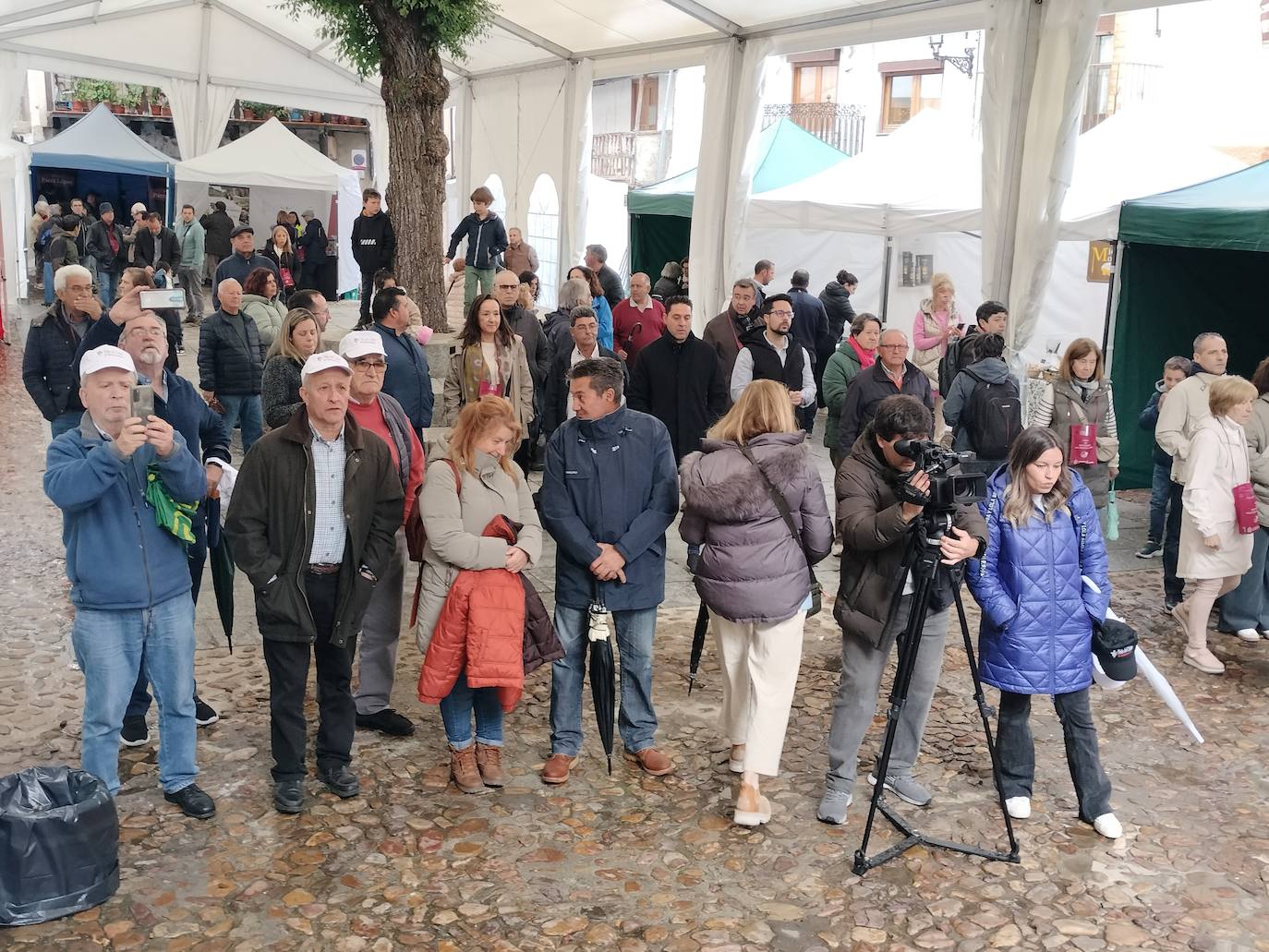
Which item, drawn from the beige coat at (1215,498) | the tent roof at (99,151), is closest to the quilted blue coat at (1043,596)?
the beige coat at (1215,498)

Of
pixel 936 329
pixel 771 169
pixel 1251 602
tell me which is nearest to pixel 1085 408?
pixel 1251 602

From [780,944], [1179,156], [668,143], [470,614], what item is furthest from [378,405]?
[668,143]

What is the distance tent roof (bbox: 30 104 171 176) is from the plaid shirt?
2098cm

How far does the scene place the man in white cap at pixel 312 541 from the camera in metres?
4.41

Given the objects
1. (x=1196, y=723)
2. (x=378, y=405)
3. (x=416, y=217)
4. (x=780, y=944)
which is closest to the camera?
(x=780, y=944)

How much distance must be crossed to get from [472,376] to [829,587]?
2648mm

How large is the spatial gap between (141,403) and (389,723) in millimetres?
1931

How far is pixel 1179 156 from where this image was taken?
35.5 feet

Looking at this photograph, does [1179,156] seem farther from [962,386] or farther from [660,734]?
[660,734]

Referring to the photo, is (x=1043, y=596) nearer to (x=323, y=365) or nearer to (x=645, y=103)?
(x=323, y=365)

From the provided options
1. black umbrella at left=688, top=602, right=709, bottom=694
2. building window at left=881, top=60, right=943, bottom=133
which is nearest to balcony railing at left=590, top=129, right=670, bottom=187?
building window at left=881, top=60, right=943, bottom=133

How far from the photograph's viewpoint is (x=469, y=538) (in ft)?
15.3

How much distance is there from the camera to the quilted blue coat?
14.9ft

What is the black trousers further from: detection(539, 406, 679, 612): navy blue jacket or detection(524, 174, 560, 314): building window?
detection(524, 174, 560, 314): building window
